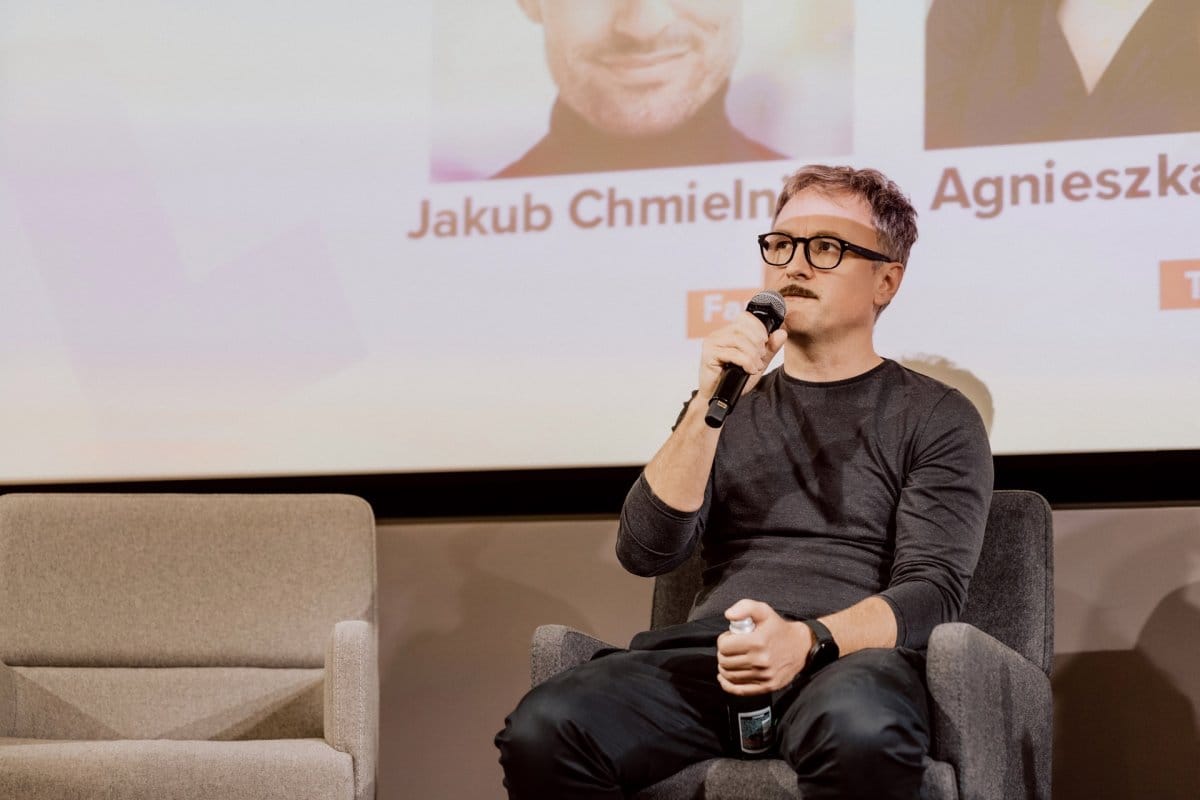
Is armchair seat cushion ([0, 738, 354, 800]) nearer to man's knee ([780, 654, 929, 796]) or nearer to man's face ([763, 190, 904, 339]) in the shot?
man's knee ([780, 654, 929, 796])

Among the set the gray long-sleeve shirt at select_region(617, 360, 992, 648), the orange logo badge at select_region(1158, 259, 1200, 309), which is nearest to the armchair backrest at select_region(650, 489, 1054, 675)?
the gray long-sleeve shirt at select_region(617, 360, 992, 648)

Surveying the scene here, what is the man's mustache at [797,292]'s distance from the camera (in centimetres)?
233

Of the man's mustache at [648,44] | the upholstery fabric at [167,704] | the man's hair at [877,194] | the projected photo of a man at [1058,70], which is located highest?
the man's mustache at [648,44]

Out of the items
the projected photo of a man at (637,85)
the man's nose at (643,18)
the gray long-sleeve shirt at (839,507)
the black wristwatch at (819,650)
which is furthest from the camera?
the man's nose at (643,18)

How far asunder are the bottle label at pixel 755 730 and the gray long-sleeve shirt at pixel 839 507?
21 centimetres

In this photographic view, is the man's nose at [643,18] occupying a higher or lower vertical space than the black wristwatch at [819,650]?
higher

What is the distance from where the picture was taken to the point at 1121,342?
272 centimetres

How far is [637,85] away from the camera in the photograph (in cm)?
305

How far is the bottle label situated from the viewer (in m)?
1.94

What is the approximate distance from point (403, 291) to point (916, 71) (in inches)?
49.0

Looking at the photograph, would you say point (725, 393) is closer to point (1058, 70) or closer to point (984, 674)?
point (984, 674)

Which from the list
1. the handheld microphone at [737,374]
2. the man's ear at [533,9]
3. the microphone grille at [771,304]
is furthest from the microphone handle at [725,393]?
the man's ear at [533,9]

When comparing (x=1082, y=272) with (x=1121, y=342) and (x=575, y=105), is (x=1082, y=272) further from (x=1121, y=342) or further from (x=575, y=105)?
(x=575, y=105)

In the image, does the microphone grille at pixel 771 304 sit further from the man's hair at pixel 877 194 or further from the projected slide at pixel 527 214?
the projected slide at pixel 527 214
